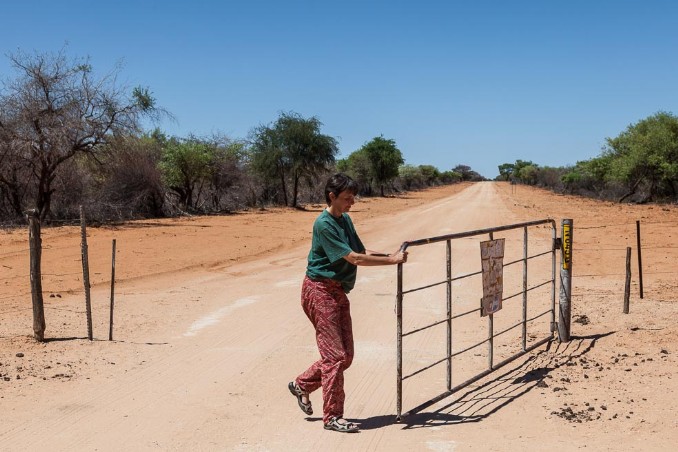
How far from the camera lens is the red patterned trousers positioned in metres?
4.66

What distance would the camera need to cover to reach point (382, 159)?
62.7 metres

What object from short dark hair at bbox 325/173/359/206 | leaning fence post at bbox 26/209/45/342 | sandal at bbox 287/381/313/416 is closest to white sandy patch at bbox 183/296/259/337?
leaning fence post at bbox 26/209/45/342

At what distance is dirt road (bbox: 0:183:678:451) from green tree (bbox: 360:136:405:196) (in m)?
54.3

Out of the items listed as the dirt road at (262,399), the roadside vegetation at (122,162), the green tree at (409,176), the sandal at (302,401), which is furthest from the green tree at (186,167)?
the green tree at (409,176)

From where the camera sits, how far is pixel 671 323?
773cm

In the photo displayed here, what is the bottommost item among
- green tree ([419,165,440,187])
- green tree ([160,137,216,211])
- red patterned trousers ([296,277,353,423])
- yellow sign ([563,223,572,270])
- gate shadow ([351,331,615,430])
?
gate shadow ([351,331,615,430])

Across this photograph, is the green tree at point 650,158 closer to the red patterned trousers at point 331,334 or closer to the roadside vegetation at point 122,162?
the roadside vegetation at point 122,162

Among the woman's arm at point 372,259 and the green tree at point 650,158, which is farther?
the green tree at point 650,158

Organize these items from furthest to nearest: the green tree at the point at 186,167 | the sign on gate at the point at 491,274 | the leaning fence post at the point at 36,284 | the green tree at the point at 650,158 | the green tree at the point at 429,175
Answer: the green tree at the point at 429,175 → the green tree at the point at 650,158 → the green tree at the point at 186,167 → the leaning fence post at the point at 36,284 → the sign on gate at the point at 491,274

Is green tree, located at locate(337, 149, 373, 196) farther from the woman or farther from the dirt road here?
the woman

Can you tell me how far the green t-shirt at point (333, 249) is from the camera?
4.52m

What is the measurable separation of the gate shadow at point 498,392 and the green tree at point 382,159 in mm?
56023

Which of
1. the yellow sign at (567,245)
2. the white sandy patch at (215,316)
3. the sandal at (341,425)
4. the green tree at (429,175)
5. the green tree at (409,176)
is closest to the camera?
the sandal at (341,425)

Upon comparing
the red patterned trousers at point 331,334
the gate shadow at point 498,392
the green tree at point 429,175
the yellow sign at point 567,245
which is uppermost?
the green tree at point 429,175
